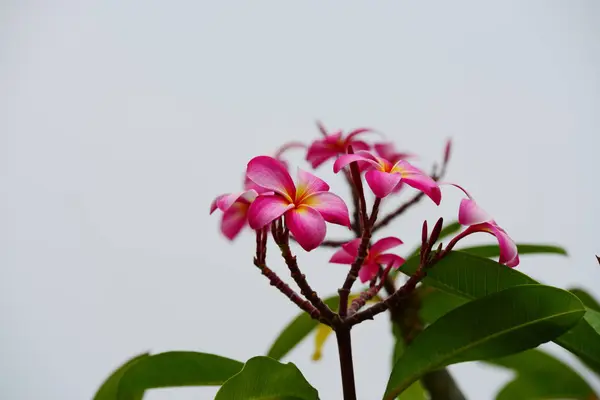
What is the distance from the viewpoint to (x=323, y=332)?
80 centimetres

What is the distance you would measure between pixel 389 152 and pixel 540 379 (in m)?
0.43

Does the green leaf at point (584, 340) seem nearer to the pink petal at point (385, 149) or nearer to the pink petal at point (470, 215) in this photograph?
the pink petal at point (470, 215)

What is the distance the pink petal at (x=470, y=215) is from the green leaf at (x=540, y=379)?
18.8 inches

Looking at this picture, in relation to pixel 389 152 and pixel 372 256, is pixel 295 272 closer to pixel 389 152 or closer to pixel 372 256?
pixel 372 256

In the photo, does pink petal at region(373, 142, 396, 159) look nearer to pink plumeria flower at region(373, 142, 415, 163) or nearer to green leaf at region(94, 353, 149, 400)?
pink plumeria flower at region(373, 142, 415, 163)

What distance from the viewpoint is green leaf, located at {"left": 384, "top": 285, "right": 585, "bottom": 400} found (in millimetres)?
471

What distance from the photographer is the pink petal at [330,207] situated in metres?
0.44

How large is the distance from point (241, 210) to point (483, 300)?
216mm

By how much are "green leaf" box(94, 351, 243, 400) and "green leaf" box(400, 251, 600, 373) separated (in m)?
0.19

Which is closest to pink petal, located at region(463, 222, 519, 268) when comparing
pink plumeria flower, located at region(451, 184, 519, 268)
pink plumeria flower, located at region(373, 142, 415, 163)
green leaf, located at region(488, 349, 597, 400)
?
pink plumeria flower, located at region(451, 184, 519, 268)

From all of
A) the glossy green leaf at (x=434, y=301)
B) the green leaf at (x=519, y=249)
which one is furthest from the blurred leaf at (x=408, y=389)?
the green leaf at (x=519, y=249)

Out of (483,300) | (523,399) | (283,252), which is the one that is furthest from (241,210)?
(523,399)

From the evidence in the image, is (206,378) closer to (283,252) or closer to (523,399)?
(283,252)

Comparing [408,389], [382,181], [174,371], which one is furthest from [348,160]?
[408,389]
